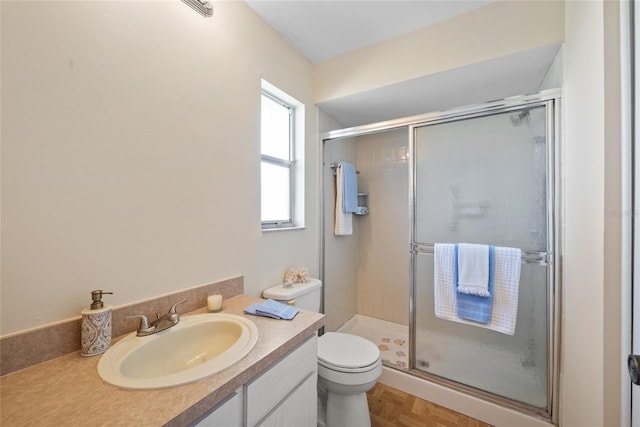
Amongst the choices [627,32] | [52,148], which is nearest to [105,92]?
[52,148]

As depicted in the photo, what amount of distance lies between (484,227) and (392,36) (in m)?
1.43

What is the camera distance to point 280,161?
5.86 ft

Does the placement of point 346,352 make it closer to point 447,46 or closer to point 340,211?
point 340,211

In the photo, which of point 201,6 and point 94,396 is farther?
point 201,6

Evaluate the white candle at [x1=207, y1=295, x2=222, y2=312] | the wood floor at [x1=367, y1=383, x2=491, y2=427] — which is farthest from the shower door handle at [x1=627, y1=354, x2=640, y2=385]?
the white candle at [x1=207, y1=295, x2=222, y2=312]

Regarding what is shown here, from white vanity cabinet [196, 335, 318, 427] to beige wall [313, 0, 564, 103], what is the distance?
172 centimetres

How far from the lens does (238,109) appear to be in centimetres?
134

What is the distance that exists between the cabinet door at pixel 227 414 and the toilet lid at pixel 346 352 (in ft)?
2.49

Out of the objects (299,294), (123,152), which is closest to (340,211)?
(299,294)

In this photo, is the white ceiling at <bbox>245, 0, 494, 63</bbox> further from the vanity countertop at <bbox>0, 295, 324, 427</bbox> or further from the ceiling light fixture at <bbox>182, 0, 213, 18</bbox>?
the vanity countertop at <bbox>0, 295, 324, 427</bbox>

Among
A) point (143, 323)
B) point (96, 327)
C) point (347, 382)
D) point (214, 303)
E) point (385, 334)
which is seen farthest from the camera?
point (385, 334)

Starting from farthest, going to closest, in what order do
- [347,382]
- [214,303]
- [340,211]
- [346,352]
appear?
[340,211] < [346,352] < [347,382] < [214,303]

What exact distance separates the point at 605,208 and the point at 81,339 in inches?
70.4

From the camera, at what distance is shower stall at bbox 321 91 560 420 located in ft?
4.54
